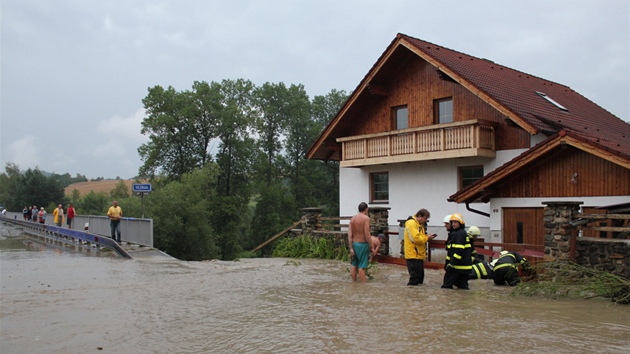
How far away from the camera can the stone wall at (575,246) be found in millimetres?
12148

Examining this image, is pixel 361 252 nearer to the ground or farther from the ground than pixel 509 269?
A: farther from the ground

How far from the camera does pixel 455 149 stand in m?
21.4

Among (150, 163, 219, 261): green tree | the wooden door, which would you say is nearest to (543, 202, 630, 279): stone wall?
the wooden door

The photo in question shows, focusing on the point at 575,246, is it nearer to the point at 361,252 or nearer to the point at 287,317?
the point at 361,252

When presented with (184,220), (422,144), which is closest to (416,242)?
(422,144)

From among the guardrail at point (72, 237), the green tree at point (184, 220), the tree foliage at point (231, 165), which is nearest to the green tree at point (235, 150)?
the tree foliage at point (231, 165)

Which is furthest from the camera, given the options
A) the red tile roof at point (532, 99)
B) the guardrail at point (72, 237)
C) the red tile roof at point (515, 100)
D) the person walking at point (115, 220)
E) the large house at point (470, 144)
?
the person walking at point (115, 220)

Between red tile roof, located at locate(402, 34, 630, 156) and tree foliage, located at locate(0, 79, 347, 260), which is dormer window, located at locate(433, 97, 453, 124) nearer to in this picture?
red tile roof, located at locate(402, 34, 630, 156)

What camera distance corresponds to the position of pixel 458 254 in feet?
39.0

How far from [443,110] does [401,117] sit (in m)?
2.24

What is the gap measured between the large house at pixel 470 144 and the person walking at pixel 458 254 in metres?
6.10

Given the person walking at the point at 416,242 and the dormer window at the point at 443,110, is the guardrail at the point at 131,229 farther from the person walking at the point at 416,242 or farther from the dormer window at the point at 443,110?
the person walking at the point at 416,242

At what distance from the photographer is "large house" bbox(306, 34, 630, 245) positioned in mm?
17109

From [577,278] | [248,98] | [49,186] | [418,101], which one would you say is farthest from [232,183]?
[577,278]
